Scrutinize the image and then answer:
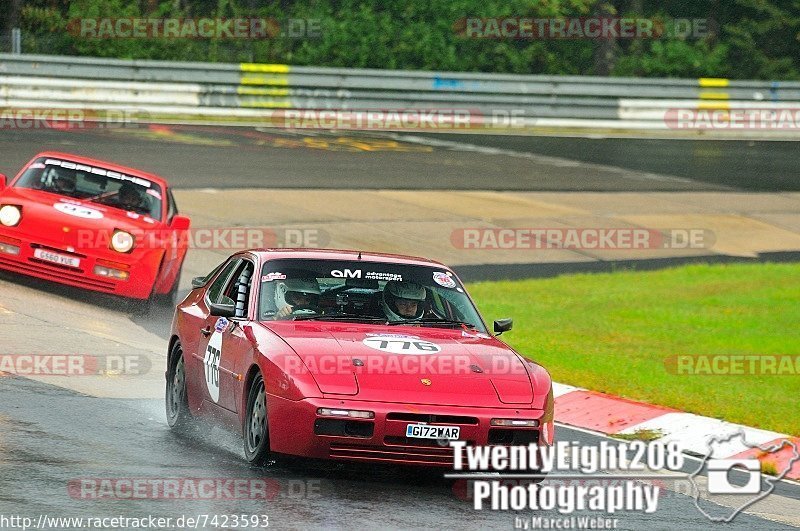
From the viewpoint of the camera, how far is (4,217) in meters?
14.2

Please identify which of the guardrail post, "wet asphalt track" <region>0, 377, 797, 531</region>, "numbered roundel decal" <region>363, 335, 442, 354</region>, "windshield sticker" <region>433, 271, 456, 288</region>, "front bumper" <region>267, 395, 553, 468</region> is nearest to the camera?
"wet asphalt track" <region>0, 377, 797, 531</region>

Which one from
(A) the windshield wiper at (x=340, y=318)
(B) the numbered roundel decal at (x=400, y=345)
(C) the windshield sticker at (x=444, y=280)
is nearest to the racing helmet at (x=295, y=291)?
(A) the windshield wiper at (x=340, y=318)

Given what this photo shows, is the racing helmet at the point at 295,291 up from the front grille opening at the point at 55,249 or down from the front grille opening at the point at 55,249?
up

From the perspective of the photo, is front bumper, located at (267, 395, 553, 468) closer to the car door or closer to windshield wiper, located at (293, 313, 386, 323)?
the car door

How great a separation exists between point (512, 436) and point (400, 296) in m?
1.54

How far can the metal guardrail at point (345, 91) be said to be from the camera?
91.2 ft

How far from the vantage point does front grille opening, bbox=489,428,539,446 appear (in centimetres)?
759

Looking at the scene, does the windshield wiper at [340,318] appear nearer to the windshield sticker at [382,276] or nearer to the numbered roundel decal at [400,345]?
the windshield sticker at [382,276]

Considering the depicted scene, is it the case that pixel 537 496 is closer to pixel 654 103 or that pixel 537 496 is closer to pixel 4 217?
pixel 4 217

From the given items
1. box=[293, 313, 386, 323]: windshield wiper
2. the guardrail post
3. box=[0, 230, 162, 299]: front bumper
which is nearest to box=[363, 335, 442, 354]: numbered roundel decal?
box=[293, 313, 386, 323]: windshield wiper

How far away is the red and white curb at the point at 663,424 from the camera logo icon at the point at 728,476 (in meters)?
0.17

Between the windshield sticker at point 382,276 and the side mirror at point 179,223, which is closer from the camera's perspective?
the windshield sticker at point 382,276

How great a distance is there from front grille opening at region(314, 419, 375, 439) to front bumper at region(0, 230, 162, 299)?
714 centimetres

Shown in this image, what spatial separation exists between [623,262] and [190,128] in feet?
36.9
